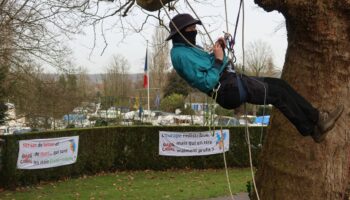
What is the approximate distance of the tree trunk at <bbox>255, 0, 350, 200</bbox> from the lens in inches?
170

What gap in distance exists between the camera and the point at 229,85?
4.21m

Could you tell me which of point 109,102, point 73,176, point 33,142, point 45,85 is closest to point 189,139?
point 73,176

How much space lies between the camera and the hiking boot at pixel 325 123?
14.0 feet

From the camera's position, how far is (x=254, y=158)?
2019 centimetres

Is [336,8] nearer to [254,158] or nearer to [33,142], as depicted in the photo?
[33,142]

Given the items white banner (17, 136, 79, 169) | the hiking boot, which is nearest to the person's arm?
the hiking boot

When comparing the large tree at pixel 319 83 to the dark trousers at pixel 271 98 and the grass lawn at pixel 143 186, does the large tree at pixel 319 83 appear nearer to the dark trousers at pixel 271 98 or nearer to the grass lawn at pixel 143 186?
the dark trousers at pixel 271 98

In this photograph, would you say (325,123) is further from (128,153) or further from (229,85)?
(128,153)

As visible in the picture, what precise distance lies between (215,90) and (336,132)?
121cm

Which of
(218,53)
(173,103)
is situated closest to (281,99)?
(218,53)

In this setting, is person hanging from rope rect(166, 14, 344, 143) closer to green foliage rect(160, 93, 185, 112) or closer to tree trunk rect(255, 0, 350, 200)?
tree trunk rect(255, 0, 350, 200)

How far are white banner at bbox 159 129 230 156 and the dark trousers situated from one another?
14.7 meters

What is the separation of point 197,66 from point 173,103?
42983mm

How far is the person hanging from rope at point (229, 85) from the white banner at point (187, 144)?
14.7m
